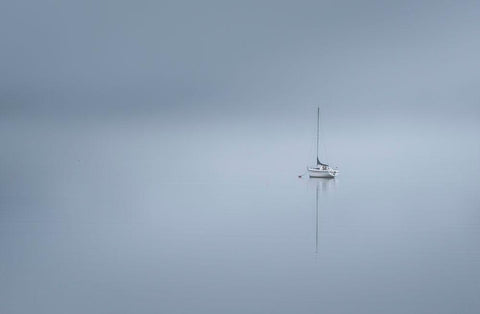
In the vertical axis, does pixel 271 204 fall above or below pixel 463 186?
below

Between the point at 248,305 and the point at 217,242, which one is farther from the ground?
the point at 217,242

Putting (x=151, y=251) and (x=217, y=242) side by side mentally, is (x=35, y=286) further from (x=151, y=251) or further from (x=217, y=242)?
(x=217, y=242)

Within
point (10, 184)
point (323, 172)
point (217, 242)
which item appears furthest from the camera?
point (323, 172)

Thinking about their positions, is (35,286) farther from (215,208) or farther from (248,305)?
(215,208)

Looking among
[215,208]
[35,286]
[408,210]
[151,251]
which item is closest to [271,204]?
[215,208]

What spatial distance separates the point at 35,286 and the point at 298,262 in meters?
3.15

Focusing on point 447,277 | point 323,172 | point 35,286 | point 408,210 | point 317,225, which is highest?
point 323,172

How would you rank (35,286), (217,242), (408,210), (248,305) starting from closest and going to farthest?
1. (248,305)
2. (35,286)
3. (217,242)
4. (408,210)

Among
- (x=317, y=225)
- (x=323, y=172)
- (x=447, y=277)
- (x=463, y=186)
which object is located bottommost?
(x=447, y=277)

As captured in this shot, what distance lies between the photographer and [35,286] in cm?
639

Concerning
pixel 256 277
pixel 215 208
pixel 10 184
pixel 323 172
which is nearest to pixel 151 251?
pixel 256 277

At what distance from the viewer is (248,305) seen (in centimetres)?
574

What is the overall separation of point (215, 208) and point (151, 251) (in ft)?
16.3

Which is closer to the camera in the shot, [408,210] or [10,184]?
[408,210]
